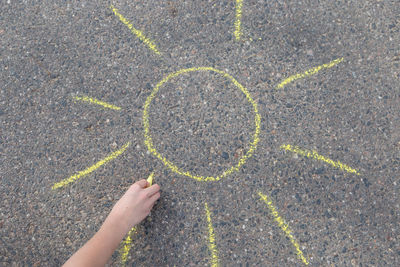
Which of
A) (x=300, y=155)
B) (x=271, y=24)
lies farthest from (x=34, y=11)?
(x=300, y=155)

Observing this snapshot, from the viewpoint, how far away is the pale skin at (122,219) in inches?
78.6

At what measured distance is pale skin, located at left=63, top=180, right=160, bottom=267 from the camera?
1997mm

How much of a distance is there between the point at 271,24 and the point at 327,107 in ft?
2.28

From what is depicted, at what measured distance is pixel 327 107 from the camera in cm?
224

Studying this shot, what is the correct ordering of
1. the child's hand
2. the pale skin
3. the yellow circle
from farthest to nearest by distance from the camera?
the yellow circle → the child's hand → the pale skin

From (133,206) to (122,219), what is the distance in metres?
0.11

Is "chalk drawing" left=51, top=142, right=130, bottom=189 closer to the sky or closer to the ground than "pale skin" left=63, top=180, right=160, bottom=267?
closer to the sky

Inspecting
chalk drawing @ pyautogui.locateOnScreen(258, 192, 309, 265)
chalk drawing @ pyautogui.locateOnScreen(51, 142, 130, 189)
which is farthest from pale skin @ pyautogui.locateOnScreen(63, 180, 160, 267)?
chalk drawing @ pyautogui.locateOnScreen(258, 192, 309, 265)

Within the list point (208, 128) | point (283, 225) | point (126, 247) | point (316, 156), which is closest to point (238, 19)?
point (208, 128)

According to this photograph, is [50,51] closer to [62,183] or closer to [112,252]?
[62,183]

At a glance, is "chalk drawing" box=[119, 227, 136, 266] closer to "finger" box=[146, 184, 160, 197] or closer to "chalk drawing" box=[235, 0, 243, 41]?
"finger" box=[146, 184, 160, 197]

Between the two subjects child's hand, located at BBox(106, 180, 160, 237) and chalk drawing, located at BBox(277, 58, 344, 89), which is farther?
chalk drawing, located at BBox(277, 58, 344, 89)

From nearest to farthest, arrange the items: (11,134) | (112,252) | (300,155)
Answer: (112,252) < (300,155) < (11,134)

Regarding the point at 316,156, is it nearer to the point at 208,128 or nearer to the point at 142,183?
the point at 208,128
